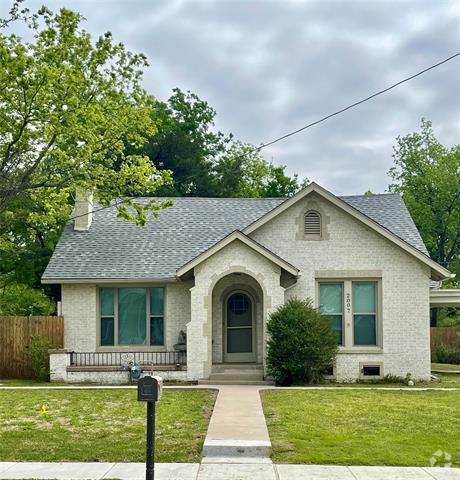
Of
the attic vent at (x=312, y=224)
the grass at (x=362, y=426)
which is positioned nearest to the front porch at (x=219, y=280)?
the attic vent at (x=312, y=224)

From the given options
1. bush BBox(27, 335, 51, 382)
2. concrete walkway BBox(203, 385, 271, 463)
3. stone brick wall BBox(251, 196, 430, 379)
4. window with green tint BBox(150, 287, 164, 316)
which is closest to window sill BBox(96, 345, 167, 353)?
window with green tint BBox(150, 287, 164, 316)

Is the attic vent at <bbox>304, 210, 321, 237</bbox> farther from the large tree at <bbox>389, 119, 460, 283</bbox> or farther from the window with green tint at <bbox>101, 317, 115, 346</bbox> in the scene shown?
the large tree at <bbox>389, 119, 460, 283</bbox>

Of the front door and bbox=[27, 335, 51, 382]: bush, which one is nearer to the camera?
bbox=[27, 335, 51, 382]: bush

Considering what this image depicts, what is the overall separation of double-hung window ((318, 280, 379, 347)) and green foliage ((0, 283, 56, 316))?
1862 cm

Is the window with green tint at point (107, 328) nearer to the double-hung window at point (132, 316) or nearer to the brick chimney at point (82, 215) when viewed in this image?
the double-hung window at point (132, 316)

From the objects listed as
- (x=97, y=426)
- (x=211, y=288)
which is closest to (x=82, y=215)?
(x=211, y=288)

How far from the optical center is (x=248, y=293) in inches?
846

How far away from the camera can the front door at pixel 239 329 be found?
21453 millimetres

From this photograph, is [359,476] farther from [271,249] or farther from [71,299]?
[71,299]

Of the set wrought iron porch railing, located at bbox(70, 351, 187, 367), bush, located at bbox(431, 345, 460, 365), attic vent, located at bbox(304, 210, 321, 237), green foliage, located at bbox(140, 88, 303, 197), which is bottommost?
bush, located at bbox(431, 345, 460, 365)

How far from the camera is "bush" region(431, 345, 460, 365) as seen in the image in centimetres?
3112

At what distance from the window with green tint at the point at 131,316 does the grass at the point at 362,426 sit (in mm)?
6204

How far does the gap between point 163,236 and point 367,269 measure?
24.2 feet

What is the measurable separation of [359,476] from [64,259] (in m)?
15.3
